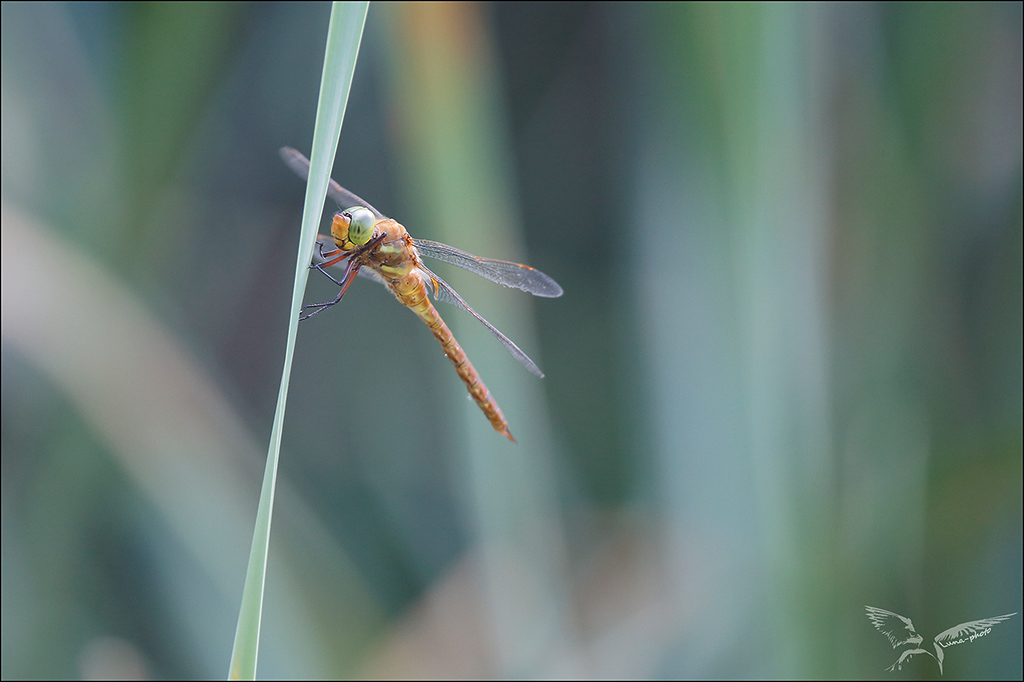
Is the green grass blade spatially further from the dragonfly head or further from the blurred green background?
the blurred green background

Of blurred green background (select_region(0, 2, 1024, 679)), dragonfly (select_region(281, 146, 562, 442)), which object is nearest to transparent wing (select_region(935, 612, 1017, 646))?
blurred green background (select_region(0, 2, 1024, 679))

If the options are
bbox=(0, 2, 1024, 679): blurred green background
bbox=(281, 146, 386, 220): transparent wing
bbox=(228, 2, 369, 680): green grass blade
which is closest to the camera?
bbox=(228, 2, 369, 680): green grass blade

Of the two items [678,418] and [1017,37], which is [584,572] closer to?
[678,418]

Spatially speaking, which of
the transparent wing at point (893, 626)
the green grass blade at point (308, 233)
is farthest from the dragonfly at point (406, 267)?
the transparent wing at point (893, 626)

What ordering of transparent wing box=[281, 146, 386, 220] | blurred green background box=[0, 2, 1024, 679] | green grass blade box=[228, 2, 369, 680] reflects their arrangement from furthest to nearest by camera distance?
blurred green background box=[0, 2, 1024, 679], transparent wing box=[281, 146, 386, 220], green grass blade box=[228, 2, 369, 680]

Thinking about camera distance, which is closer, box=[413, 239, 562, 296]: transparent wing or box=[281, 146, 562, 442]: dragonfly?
box=[281, 146, 562, 442]: dragonfly

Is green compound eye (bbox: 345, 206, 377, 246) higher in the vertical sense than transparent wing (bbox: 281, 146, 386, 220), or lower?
lower

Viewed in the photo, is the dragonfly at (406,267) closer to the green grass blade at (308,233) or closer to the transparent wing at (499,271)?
the transparent wing at (499,271)
